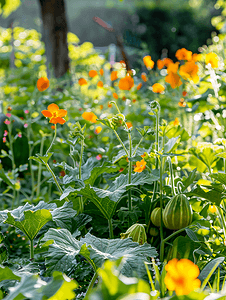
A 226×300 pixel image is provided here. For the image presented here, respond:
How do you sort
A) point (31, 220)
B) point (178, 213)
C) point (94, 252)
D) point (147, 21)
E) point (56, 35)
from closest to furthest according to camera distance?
point (94, 252), point (31, 220), point (178, 213), point (56, 35), point (147, 21)

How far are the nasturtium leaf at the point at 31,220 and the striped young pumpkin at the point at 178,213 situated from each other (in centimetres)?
33

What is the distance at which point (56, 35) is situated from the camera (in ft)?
11.3

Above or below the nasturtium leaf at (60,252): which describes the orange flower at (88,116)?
above

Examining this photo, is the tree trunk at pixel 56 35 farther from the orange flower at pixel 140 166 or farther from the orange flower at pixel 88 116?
the orange flower at pixel 140 166

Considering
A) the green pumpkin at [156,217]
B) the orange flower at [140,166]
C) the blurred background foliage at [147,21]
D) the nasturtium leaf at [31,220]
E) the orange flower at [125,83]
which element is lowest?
the green pumpkin at [156,217]

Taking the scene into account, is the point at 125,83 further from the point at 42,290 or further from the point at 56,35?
the point at 56,35

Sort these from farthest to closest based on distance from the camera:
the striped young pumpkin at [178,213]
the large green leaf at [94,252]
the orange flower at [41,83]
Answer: the orange flower at [41,83] < the striped young pumpkin at [178,213] < the large green leaf at [94,252]

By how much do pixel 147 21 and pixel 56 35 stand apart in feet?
22.1

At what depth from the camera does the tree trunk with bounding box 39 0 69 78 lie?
11.2 ft

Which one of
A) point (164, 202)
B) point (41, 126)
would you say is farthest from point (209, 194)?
point (41, 126)

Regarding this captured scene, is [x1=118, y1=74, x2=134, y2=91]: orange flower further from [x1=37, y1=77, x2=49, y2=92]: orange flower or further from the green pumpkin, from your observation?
the green pumpkin

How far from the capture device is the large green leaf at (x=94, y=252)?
630 mm

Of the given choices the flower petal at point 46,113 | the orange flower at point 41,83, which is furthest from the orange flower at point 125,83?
the flower petal at point 46,113

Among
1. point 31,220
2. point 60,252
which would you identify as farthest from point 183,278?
point 31,220
